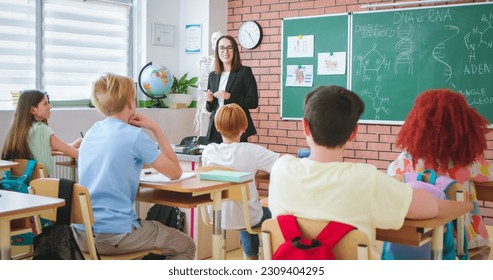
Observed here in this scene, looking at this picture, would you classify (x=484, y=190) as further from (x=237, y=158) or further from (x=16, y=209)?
(x=16, y=209)

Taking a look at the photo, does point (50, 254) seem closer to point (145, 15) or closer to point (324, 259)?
point (324, 259)

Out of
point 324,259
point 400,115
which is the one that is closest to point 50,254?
point 324,259

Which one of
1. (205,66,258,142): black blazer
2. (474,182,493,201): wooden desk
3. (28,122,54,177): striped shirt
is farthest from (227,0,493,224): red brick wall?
(28,122,54,177): striped shirt

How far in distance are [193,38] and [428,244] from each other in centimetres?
504

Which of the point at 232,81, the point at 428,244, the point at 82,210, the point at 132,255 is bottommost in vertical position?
the point at 132,255

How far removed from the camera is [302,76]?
260 inches

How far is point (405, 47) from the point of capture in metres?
5.89

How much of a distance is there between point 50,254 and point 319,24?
450 cm

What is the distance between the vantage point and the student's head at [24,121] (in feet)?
13.6

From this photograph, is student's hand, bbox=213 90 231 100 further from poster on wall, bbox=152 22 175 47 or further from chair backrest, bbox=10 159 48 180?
poster on wall, bbox=152 22 175 47

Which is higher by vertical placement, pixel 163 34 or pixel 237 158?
pixel 163 34

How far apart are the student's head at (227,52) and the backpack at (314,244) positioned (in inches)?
131

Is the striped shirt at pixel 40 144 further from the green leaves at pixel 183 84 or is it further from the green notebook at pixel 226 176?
the green leaves at pixel 183 84

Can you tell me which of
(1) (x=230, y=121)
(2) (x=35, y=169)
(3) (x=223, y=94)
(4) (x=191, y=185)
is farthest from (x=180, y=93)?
(4) (x=191, y=185)
